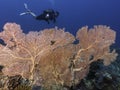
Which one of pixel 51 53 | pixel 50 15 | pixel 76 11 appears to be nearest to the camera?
pixel 51 53

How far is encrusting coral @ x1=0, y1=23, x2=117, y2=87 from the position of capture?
554cm

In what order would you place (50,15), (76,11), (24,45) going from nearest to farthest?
(24,45) < (50,15) < (76,11)

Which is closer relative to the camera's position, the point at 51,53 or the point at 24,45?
the point at 24,45

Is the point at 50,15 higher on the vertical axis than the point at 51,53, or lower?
higher

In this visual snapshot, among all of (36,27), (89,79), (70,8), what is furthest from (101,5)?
(89,79)

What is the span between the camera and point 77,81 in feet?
20.4

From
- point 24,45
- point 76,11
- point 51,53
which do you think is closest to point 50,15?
point 51,53

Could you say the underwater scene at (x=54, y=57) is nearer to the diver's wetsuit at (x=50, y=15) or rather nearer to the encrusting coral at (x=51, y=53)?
the encrusting coral at (x=51, y=53)

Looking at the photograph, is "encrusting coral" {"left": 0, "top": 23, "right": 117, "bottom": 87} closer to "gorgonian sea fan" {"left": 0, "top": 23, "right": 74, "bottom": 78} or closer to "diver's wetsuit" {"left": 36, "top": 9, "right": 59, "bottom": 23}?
"gorgonian sea fan" {"left": 0, "top": 23, "right": 74, "bottom": 78}

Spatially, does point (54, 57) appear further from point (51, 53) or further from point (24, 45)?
point (24, 45)

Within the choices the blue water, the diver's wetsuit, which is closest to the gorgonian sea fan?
the diver's wetsuit

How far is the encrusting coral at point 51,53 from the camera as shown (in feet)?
18.2

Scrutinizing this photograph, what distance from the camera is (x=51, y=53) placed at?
19.0 ft

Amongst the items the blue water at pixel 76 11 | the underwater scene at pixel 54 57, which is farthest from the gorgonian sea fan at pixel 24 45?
the blue water at pixel 76 11
